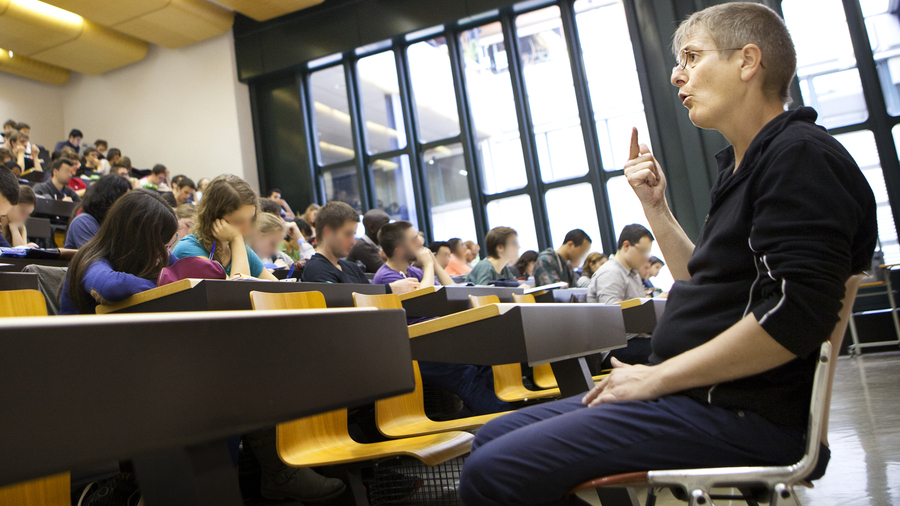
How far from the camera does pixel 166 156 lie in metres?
9.38

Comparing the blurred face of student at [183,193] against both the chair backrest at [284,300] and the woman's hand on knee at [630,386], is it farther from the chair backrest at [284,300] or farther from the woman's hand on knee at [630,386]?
the woman's hand on knee at [630,386]

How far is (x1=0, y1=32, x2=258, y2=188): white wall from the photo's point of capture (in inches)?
357

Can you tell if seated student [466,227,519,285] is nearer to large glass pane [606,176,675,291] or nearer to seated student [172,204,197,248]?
seated student [172,204,197,248]

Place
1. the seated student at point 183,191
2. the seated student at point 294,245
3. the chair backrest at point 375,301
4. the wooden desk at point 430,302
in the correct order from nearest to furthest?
the chair backrest at point 375,301, the wooden desk at point 430,302, the seated student at point 294,245, the seated student at point 183,191

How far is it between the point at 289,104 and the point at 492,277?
5.38m

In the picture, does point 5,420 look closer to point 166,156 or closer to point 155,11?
point 155,11

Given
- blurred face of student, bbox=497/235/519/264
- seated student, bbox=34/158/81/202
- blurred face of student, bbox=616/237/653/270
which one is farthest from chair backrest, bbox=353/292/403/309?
seated student, bbox=34/158/81/202

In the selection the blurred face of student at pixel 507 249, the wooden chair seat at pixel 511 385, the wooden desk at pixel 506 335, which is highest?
the blurred face of student at pixel 507 249

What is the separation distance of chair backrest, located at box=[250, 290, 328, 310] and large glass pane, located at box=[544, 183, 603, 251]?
20.1 ft

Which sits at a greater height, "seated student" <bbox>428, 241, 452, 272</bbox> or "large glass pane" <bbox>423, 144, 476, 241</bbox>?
"large glass pane" <bbox>423, 144, 476, 241</bbox>

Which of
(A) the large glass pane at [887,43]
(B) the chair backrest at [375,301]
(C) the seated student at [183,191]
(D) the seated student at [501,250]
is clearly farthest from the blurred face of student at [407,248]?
(A) the large glass pane at [887,43]

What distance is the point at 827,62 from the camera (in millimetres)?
6793

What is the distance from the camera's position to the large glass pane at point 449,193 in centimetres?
827

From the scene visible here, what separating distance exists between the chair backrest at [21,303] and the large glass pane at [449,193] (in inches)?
272
